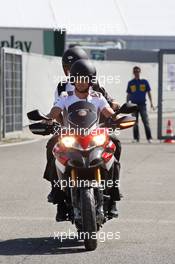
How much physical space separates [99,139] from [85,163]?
0.26 meters

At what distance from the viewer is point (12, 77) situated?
22734mm

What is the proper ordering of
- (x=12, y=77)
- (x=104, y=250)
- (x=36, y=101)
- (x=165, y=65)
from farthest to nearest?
(x=36, y=101), (x=165, y=65), (x=12, y=77), (x=104, y=250)

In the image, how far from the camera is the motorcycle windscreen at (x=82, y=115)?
7824 mm

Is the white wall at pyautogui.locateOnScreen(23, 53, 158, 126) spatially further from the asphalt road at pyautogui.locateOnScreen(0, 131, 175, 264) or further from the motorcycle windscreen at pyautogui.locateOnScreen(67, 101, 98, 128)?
the motorcycle windscreen at pyautogui.locateOnScreen(67, 101, 98, 128)

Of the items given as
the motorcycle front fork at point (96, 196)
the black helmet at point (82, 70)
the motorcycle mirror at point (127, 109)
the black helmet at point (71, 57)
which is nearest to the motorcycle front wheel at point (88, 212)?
the motorcycle front fork at point (96, 196)

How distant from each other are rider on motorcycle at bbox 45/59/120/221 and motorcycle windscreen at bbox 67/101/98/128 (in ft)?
0.65

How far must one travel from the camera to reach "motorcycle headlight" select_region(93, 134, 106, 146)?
25.6ft

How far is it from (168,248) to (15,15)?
3128 centimetres

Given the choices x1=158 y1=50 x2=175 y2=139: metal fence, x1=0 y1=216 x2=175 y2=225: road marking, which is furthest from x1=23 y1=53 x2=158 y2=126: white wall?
x1=0 y1=216 x2=175 y2=225: road marking

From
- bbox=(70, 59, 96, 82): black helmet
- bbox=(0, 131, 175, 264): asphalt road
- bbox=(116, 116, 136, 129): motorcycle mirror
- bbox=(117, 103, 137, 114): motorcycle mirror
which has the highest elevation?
bbox=(70, 59, 96, 82): black helmet

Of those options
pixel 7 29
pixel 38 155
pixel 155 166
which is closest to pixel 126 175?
pixel 155 166

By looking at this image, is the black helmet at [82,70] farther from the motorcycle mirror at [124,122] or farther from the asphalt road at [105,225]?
the asphalt road at [105,225]

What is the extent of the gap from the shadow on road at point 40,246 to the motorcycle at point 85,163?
269mm

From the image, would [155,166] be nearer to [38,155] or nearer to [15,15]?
[38,155]
